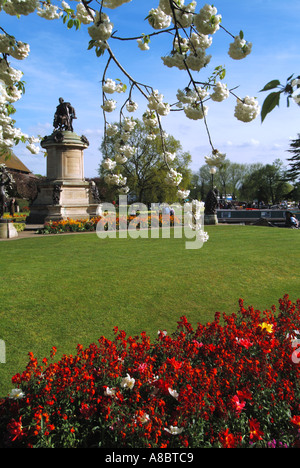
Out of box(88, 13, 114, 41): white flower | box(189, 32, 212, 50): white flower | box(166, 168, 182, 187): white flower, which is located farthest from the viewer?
box(166, 168, 182, 187): white flower

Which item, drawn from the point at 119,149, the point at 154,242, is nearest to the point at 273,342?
the point at 119,149

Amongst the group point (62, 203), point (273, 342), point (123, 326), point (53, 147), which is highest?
point (53, 147)

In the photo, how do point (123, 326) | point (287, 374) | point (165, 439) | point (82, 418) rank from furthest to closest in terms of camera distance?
point (123, 326)
point (287, 374)
point (82, 418)
point (165, 439)

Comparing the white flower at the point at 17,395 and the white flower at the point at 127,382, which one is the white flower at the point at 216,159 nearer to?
the white flower at the point at 127,382

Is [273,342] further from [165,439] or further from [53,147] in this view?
[53,147]

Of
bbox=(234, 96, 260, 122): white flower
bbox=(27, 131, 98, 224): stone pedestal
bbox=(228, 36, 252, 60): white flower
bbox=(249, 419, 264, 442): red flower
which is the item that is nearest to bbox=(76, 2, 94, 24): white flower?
bbox=(228, 36, 252, 60): white flower

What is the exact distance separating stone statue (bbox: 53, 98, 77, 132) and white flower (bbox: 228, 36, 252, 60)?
76.6 feet

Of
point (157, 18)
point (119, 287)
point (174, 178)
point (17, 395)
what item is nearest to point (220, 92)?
point (157, 18)

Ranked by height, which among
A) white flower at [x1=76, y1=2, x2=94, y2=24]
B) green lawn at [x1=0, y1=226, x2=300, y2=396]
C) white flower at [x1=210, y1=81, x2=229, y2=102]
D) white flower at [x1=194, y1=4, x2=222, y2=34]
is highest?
white flower at [x1=76, y1=2, x2=94, y2=24]

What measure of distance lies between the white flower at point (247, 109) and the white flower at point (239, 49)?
1.11 ft

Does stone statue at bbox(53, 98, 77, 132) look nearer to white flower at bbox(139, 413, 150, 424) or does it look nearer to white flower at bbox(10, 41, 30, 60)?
white flower at bbox(10, 41, 30, 60)

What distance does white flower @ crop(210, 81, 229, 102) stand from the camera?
3.08 m
